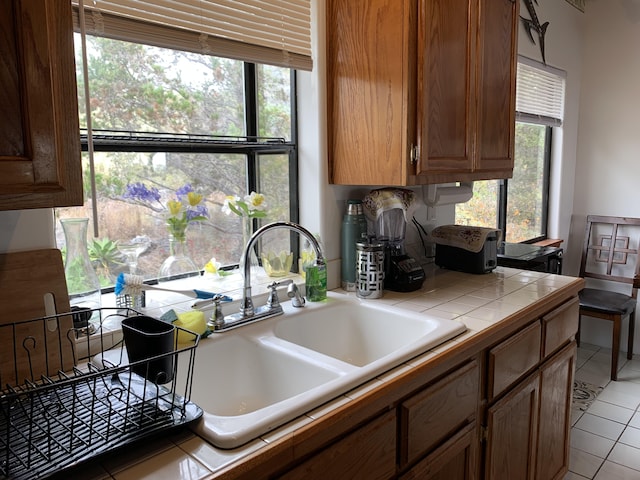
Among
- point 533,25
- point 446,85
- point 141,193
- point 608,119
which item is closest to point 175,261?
point 141,193

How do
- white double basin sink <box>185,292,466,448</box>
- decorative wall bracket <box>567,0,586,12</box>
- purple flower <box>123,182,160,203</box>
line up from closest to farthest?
white double basin sink <box>185,292,466,448</box> → purple flower <box>123,182,160,203</box> → decorative wall bracket <box>567,0,586,12</box>

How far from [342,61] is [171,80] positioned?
2.00 feet

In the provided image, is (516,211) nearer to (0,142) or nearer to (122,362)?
(122,362)

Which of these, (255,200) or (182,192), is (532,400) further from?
(182,192)

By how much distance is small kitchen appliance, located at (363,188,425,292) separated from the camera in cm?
186

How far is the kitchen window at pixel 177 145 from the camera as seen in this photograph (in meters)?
1.51

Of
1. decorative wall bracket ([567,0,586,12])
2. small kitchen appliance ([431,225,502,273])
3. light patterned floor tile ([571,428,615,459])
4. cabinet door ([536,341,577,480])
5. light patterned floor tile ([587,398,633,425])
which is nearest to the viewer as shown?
cabinet door ([536,341,577,480])

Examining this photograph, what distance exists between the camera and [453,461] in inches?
56.6

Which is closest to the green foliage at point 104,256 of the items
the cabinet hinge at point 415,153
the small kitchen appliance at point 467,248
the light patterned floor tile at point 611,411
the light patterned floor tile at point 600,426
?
the cabinet hinge at point 415,153

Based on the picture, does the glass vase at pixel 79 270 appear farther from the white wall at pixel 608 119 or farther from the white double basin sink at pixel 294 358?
the white wall at pixel 608 119

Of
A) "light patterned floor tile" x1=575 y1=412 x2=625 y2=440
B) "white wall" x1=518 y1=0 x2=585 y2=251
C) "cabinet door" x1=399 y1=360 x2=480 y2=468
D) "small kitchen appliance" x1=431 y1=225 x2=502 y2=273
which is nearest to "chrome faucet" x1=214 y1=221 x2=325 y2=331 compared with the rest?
"cabinet door" x1=399 y1=360 x2=480 y2=468

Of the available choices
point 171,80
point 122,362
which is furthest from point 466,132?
point 122,362

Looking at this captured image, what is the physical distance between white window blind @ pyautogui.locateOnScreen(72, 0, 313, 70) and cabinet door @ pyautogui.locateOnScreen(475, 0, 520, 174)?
0.72 meters

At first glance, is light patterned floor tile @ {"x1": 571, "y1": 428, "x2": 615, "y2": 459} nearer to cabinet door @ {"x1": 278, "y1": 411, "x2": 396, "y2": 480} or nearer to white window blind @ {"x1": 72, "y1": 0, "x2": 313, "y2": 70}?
cabinet door @ {"x1": 278, "y1": 411, "x2": 396, "y2": 480}
